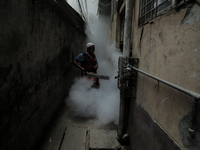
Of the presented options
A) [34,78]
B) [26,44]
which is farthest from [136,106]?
[26,44]

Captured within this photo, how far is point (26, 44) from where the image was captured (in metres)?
2.45

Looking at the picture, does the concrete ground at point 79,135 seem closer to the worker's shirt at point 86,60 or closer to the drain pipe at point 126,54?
the drain pipe at point 126,54

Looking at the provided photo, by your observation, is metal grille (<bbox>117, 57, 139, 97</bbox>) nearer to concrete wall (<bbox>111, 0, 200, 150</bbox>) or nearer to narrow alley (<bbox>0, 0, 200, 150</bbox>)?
narrow alley (<bbox>0, 0, 200, 150</bbox>)

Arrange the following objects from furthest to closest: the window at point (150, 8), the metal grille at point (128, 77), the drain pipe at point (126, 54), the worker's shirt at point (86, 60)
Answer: the worker's shirt at point (86, 60), the drain pipe at point (126, 54), the metal grille at point (128, 77), the window at point (150, 8)

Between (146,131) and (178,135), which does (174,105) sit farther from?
(146,131)

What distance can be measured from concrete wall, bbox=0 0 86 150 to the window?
2.28m

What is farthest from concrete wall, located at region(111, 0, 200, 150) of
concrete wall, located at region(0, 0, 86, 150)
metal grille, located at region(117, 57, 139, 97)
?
concrete wall, located at region(0, 0, 86, 150)

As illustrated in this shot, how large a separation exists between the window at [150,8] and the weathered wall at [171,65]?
0.50ft

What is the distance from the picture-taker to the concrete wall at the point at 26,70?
192 cm

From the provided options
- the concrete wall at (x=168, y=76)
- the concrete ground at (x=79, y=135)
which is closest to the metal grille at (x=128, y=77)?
the concrete wall at (x=168, y=76)

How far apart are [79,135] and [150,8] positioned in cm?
361

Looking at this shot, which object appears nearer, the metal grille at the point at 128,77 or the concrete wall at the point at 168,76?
the concrete wall at the point at 168,76

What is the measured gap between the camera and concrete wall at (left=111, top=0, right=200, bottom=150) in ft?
4.66

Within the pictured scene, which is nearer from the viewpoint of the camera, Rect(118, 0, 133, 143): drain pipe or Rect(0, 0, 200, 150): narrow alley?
Rect(0, 0, 200, 150): narrow alley
